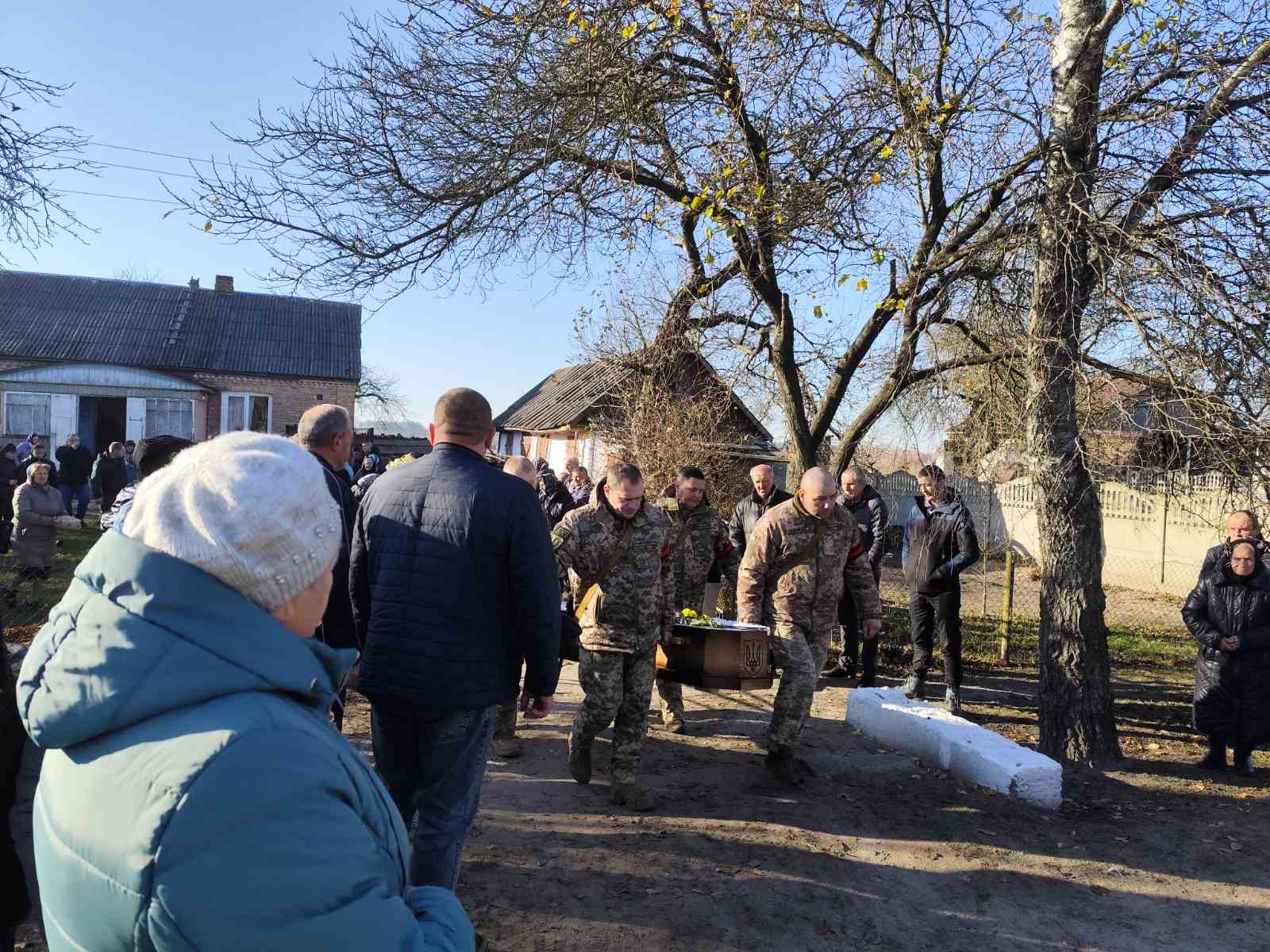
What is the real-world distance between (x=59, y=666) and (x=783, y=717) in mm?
4963

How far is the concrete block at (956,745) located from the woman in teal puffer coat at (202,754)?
502 centimetres

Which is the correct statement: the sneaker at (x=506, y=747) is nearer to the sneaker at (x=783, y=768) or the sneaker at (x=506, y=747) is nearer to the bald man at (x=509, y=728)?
the bald man at (x=509, y=728)

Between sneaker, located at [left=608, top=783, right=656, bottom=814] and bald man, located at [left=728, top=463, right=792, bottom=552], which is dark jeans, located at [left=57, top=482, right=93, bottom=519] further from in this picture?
sneaker, located at [left=608, top=783, right=656, bottom=814]

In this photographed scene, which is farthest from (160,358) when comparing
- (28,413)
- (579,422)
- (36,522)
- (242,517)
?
(242,517)

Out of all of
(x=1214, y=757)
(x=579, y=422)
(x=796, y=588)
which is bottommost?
(x=1214, y=757)

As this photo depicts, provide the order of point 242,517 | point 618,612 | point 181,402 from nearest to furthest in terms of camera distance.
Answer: point 242,517 → point 618,612 → point 181,402

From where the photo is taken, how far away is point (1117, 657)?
406 inches

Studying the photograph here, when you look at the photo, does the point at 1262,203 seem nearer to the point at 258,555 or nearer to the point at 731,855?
the point at 731,855

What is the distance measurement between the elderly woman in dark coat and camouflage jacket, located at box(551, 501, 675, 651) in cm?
398

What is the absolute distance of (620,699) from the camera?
17.5ft

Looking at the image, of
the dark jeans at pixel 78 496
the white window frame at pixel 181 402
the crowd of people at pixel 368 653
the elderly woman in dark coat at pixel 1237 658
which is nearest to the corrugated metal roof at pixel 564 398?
the crowd of people at pixel 368 653

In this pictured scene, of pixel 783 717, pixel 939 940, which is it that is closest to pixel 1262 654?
pixel 783 717

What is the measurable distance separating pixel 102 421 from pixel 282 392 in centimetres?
557

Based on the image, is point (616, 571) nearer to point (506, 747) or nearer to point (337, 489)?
point (506, 747)
